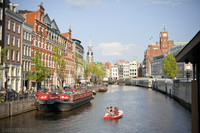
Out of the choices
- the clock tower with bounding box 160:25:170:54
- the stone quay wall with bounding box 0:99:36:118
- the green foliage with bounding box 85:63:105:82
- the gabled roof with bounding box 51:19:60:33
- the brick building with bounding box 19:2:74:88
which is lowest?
the stone quay wall with bounding box 0:99:36:118

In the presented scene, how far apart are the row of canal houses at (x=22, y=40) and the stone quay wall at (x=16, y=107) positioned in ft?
13.0

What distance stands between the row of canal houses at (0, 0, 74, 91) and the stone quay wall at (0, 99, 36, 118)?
3963 mm

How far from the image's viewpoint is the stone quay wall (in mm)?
29947

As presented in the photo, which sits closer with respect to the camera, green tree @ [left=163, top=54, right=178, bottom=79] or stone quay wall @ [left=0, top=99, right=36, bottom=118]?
stone quay wall @ [left=0, top=99, right=36, bottom=118]

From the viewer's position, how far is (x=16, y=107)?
108 ft

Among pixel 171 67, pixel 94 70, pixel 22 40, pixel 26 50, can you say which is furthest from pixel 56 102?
pixel 171 67

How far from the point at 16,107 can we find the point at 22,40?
78.1 ft

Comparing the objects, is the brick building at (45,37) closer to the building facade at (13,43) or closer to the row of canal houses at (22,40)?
the row of canal houses at (22,40)

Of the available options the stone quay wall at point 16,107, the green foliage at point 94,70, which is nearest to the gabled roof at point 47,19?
the green foliage at point 94,70

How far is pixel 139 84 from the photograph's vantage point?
163250 millimetres

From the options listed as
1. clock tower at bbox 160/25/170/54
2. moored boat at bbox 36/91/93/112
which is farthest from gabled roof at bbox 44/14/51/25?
clock tower at bbox 160/25/170/54

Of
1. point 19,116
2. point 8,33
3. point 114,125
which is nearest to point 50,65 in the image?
point 8,33

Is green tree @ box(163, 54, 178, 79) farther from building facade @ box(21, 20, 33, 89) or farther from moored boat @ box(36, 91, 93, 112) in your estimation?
moored boat @ box(36, 91, 93, 112)

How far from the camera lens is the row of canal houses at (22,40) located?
45.4 meters
